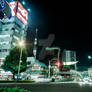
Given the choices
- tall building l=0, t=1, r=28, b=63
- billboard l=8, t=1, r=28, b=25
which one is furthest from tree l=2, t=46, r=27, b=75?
billboard l=8, t=1, r=28, b=25

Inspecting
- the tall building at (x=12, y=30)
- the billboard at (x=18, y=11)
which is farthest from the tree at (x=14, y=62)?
the billboard at (x=18, y=11)

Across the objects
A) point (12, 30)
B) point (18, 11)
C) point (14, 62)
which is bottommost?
point (14, 62)

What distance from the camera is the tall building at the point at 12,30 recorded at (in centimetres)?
6178

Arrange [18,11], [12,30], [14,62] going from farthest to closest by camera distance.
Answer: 1. [18,11]
2. [12,30]
3. [14,62]

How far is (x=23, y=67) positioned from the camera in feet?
114

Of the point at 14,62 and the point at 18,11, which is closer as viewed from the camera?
the point at 14,62

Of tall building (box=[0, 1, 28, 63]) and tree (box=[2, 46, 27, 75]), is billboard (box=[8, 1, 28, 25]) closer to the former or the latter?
tall building (box=[0, 1, 28, 63])

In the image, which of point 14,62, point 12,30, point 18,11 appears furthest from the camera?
point 18,11

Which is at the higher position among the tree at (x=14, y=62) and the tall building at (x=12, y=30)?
the tall building at (x=12, y=30)

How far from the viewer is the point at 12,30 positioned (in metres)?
64.1

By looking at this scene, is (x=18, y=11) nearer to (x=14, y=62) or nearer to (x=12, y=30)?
(x=12, y=30)

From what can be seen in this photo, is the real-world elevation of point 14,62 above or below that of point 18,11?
below

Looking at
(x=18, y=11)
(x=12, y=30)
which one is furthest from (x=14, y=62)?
(x=18, y=11)

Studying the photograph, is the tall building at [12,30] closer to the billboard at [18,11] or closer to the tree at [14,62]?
the billboard at [18,11]
